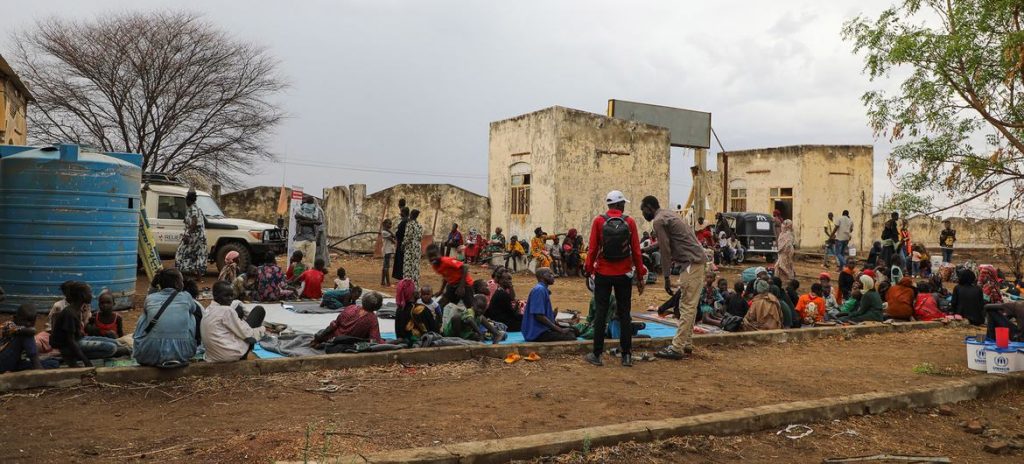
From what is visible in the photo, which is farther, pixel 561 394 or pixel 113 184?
pixel 113 184

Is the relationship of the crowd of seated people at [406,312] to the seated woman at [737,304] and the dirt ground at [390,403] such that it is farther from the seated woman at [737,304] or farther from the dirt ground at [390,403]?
the dirt ground at [390,403]

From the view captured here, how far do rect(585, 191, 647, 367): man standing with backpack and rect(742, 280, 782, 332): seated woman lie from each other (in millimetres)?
2910

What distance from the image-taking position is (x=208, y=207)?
47.2 feet

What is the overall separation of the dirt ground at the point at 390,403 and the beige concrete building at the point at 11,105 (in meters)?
9.95

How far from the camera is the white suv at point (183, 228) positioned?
13.5 m

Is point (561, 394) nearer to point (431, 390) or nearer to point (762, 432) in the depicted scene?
point (431, 390)

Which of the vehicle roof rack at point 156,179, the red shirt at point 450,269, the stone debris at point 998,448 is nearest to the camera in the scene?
the stone debris at point 998,448

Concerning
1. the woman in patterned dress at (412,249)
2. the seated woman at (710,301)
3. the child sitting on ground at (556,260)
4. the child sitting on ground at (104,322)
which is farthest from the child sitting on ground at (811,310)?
the child sitting on ground at (104,322)

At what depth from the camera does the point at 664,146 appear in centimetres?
2097

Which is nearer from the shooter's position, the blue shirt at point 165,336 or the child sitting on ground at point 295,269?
the blue shirt at point 165,336

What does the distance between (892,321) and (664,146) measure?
11077mm

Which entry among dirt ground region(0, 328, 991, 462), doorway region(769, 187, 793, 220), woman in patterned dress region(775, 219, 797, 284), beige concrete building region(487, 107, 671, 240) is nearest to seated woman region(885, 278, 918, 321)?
woman in patterned dress region(775, 219, 797, 284)

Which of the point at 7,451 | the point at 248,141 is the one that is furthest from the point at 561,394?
the point at 248,141

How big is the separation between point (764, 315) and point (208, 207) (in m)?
10.5
